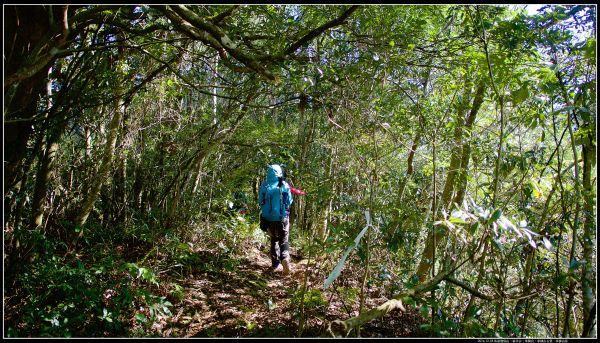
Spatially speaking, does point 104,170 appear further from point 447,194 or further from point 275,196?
point 447,194

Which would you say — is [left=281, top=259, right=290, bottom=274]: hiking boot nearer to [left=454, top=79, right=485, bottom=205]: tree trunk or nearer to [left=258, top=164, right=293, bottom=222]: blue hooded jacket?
[left=258, top=164, right=293, bottom=222]: blue hooded jacket

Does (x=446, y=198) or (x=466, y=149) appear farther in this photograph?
(x=446, y=198)

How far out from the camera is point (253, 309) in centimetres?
469

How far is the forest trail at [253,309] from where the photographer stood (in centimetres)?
409

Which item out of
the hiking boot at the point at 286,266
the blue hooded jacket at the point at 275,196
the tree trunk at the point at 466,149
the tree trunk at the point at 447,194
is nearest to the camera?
the tree trunk at the point at 447,194

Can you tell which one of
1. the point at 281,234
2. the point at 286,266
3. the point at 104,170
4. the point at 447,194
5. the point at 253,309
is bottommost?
the point at 253,309

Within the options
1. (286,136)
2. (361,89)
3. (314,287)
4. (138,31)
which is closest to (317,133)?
(286,136)

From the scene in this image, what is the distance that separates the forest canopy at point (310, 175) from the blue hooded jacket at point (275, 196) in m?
0.51

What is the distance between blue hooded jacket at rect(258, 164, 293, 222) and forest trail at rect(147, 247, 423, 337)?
101 centimetres

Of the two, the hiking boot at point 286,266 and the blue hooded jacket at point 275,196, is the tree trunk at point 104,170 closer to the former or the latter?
the blue hooded jacket at point 275,196

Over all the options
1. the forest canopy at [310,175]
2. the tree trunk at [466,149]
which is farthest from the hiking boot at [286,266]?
the tree trunk at [466,149]

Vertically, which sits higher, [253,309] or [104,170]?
[104,170]

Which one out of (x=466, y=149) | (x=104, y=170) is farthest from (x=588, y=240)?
(x=104, y=170)

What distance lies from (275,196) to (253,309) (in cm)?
→ 178
